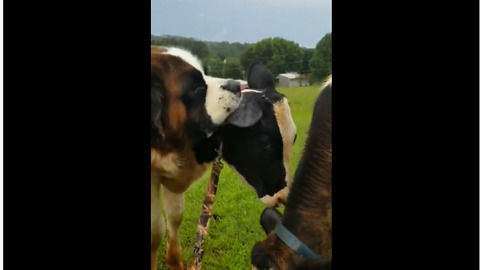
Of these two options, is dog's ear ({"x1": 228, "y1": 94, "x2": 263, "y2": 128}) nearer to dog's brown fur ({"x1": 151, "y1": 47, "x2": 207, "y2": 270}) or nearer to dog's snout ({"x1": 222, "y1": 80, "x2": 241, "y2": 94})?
dog's snout ({"x1": 222, "y1": 80, "x2": 241, "y2": 94})

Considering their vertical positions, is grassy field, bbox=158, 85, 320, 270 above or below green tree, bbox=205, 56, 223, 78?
below

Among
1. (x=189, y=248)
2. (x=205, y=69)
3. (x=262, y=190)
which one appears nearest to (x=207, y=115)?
(x=205, y=69)

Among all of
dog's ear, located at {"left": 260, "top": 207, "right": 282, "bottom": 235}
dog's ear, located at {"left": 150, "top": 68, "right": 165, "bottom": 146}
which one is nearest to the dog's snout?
dog's ear, located at {"left": 150, "top": 68, "right": 165, "bottom": 146}

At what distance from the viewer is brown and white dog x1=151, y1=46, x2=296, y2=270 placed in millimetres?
2344

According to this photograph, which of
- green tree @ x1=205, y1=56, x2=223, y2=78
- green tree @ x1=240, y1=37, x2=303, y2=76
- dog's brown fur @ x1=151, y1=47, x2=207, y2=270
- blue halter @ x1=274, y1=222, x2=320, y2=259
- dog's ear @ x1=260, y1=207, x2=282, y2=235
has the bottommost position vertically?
blue halter @ x1=274, y1=222, x2=320, y2=259

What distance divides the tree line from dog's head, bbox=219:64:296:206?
1.9 inches

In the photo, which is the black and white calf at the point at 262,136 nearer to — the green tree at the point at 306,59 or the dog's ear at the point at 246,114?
the dog's ear at the point at 246,114

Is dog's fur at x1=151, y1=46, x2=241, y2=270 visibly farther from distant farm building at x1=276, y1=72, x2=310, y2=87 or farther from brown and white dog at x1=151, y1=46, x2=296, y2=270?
distant farm building at x1=276, y1=72, x2=310, y2=87

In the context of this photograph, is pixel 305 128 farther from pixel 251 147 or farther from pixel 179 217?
pixel 179 217

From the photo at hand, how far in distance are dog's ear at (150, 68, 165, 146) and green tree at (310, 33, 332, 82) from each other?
0.60m

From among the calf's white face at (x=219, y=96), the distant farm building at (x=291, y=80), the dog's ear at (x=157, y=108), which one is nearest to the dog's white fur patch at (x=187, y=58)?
A: the calf's white face at (x=219, y=96)

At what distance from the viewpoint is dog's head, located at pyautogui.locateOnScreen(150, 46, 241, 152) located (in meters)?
2.34

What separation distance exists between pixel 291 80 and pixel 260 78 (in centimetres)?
12
